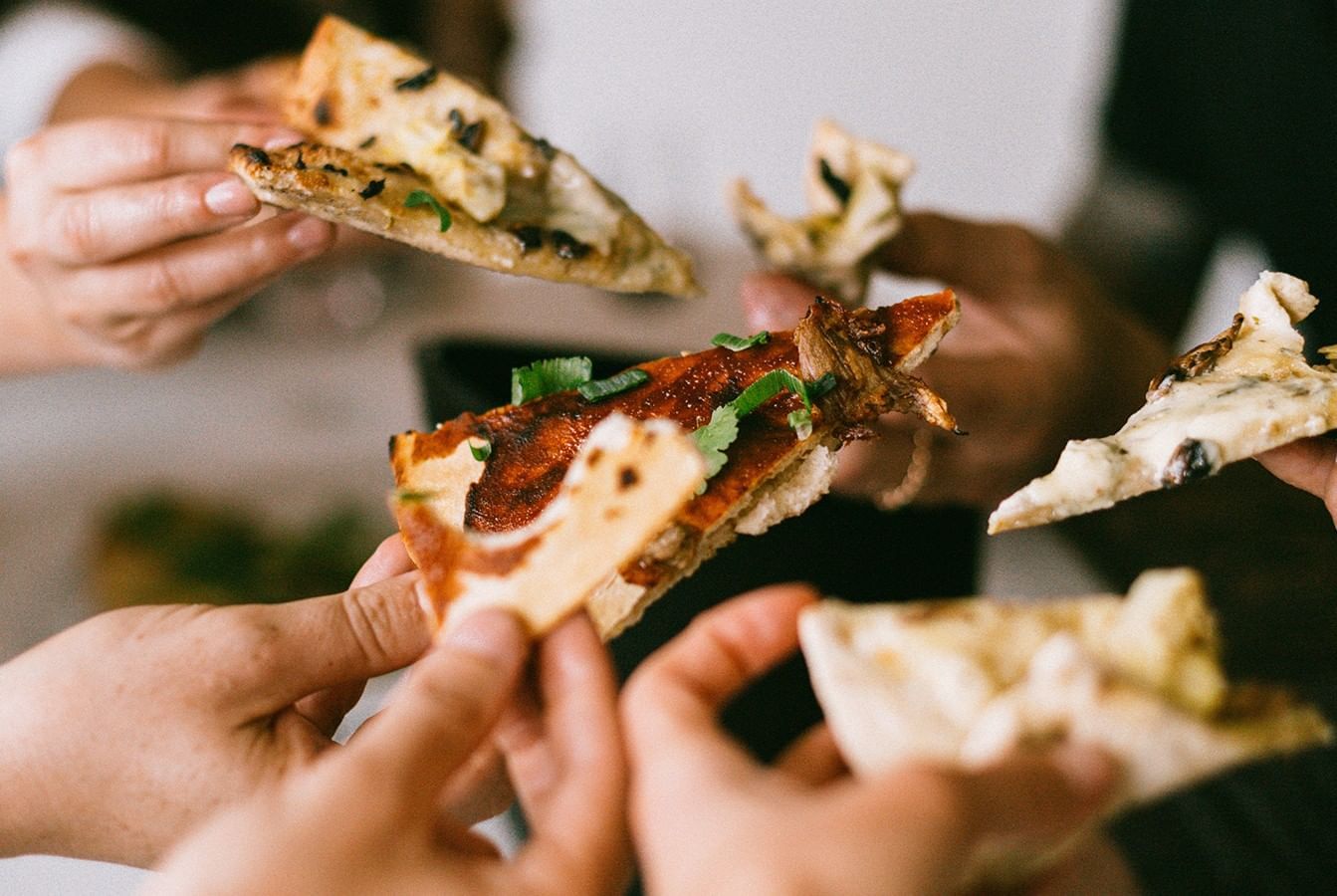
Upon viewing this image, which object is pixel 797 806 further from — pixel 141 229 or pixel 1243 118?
pixel 1243 118

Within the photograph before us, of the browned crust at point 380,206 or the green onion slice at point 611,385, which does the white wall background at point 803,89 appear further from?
the green onion slice at point 611,385

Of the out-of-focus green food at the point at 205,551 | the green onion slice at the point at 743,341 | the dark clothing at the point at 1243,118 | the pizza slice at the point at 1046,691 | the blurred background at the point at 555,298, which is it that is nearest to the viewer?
the pizza slice at the point at 1046,691

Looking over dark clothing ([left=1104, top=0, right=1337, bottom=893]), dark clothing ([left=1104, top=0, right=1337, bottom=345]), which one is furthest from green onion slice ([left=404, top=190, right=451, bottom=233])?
dark clothing ([left=1104, top=0, right=1337, bottom=345])

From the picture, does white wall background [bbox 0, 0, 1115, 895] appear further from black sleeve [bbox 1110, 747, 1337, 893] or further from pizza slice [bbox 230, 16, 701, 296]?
black sleeve [bbox 1110, 747, 1337, 893]

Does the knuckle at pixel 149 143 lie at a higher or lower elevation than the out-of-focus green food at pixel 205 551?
higher

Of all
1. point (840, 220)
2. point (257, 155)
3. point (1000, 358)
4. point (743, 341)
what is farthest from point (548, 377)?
point (1000, 358)

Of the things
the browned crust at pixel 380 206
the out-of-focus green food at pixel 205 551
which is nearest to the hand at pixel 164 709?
the browned crust at pixel 380 206

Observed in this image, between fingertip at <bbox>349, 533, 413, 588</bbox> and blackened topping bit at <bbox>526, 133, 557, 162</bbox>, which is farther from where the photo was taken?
blackened topping bit at <bbox>526, 133, 557, 162</bbox>
